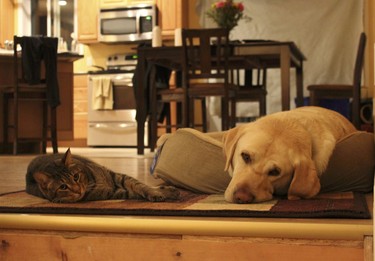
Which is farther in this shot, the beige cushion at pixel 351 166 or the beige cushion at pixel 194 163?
the beige cushion at pixel 194 163

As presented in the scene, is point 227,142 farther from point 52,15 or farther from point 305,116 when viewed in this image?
point 52,15

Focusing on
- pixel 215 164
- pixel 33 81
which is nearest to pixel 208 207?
pixel 215 164

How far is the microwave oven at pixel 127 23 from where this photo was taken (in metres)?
7.74

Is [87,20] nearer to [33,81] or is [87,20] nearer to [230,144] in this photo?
[33,81]

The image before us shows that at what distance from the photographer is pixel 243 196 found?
5.32 ft

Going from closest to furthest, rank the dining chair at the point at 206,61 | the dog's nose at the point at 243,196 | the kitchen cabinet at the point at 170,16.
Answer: the dog's nose at the point at 243,196, the dining chair at the point at 206,61, the kitchen cabinet at the point at 170,16

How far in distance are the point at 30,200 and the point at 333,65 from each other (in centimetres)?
610

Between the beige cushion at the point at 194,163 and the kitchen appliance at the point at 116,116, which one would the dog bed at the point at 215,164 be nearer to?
the beige cushion at the point at 194,163

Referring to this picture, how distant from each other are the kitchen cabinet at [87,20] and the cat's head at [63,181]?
6.53 metres

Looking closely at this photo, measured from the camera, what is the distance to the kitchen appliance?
7.51 m

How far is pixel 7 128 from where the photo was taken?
588cm

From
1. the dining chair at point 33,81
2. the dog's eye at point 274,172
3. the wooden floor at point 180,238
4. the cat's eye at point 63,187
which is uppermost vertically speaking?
the dining chair at point 33,81

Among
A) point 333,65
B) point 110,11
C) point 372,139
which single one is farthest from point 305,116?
point 110,11

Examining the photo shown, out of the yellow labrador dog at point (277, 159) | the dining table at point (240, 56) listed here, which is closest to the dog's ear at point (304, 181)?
the yellow labrador dog at point (277, 159)
